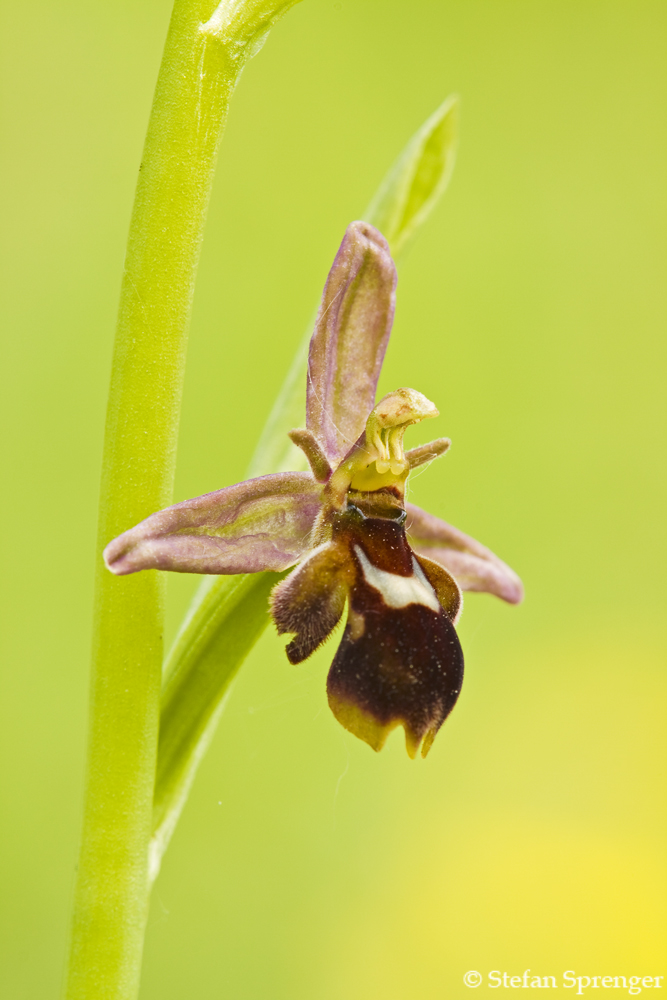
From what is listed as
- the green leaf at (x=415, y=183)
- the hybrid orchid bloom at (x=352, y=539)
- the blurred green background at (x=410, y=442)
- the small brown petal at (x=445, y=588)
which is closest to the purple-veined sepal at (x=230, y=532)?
the hybrid orchid bloom at (x=352, y=539)

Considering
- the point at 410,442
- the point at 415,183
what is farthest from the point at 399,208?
the point at 410,442

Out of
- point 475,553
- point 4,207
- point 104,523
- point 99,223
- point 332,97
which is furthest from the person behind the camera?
point 332,97

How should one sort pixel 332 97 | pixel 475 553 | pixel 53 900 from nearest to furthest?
pixel 475 553
pixel 53 900
pixel 332 97

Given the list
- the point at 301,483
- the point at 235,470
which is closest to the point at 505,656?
the point at 235,470

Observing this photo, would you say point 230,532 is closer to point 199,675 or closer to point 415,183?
point 199,675

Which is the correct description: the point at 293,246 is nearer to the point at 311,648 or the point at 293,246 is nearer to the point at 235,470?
the point at 235,470

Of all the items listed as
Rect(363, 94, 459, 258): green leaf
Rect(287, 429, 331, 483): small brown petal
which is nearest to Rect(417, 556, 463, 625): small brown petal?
Rect(287, 429, 331, 483): small brown petal

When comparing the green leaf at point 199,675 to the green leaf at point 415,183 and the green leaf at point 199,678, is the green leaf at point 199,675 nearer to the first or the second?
the green leaf at point 199,678

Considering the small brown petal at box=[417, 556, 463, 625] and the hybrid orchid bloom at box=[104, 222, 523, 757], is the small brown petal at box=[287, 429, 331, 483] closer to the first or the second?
the hybrid orchid bloom at box=[104, 222, 523, 757]
